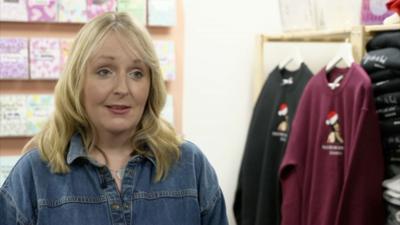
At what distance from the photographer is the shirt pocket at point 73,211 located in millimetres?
1269

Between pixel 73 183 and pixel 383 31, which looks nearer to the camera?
pixel 73 183

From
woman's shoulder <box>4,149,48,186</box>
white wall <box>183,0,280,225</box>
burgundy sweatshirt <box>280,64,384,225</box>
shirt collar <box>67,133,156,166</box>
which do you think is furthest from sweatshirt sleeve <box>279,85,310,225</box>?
woman's shoulder <box>4,149,48,186</box>

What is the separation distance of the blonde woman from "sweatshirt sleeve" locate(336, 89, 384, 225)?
0.63 m

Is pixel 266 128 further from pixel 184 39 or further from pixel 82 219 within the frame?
pixel 82 219

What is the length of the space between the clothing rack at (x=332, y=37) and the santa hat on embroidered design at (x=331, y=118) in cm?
22

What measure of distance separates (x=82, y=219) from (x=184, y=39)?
128 cm

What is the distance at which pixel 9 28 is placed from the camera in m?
2.13

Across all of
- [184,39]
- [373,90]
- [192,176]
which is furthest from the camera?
[184,39]

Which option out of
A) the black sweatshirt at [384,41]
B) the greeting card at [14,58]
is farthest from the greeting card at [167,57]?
the black sweatshirt at [384,41]

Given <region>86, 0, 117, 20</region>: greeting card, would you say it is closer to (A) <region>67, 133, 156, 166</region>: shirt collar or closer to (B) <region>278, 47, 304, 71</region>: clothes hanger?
(B) <region>278, 47, 304, 71</region>: clothes hanger

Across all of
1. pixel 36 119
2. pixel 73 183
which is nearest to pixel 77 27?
pixel 36 119

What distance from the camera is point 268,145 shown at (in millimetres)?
2359

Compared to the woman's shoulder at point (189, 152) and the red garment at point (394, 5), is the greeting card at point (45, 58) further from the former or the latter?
the red garment at point (394, 5)

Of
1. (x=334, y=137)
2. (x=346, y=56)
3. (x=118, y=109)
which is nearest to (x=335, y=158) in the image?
(x=334, y=137)
